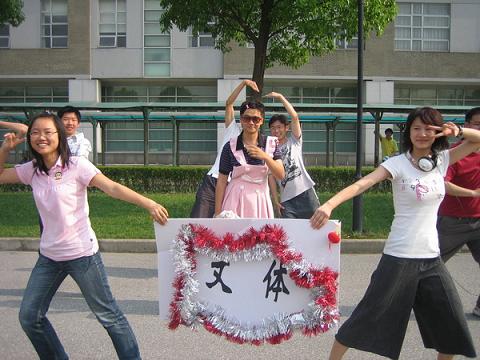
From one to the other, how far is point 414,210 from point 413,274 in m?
0.38

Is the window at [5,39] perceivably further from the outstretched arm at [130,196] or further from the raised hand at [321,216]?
the raised hand at [321,216]

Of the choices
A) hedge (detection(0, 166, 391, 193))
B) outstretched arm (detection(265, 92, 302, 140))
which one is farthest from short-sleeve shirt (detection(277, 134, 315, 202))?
hedge (detection(0, 166, 391, 193))

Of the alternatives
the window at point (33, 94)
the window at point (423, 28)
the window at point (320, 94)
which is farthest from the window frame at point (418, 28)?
the window at point (33, 94)

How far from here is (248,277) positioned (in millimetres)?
3549

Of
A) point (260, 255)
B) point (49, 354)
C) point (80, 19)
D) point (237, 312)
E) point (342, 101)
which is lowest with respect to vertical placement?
point (49, 354)

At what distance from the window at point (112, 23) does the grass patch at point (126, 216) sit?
18694mm

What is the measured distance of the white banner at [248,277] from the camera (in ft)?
11.2

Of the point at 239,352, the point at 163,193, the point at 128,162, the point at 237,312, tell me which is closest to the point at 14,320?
the point at 239,352

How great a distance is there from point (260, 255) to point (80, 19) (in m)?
29.8

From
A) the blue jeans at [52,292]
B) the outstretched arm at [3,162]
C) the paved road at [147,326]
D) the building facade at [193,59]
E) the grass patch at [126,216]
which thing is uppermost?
the building facade at [193,59]

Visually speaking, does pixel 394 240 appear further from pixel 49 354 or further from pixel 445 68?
pixel 445 68

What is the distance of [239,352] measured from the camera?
4305mm

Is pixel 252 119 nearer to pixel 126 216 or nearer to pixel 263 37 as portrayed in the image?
pixel 126 216

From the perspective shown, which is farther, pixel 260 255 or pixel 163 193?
pixel 163 193
